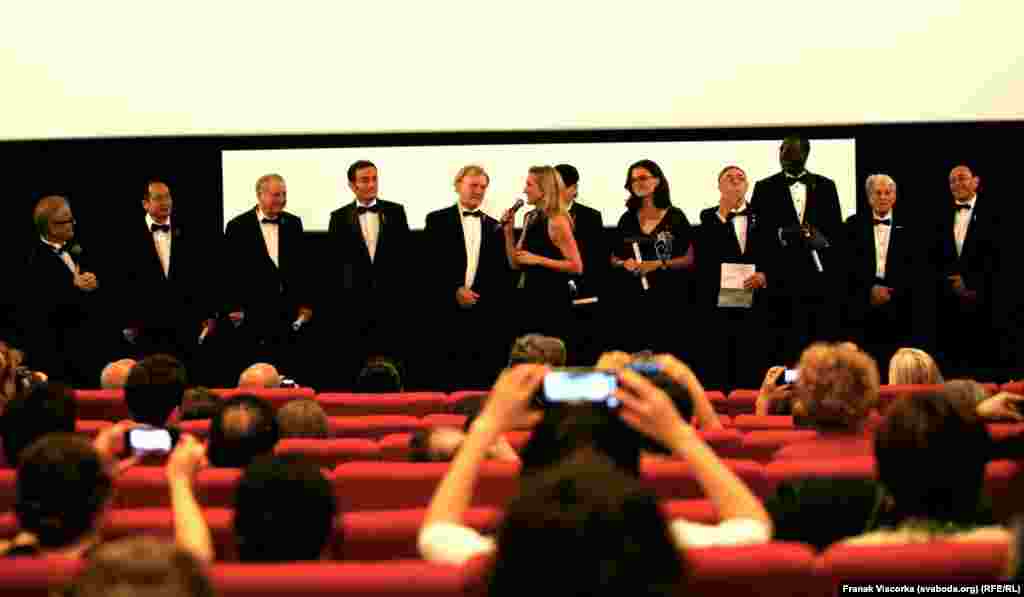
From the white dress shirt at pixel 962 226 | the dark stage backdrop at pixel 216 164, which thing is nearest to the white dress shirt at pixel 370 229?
the dark stage backdrop at pixel 216 164

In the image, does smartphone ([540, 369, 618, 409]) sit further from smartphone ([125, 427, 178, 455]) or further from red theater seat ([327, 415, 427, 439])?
red theater seat ([327, 415, 427, 439])

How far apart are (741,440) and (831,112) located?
5.98m

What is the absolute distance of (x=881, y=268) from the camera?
367 inches

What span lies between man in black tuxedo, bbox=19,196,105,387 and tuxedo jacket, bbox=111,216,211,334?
0.81 feet

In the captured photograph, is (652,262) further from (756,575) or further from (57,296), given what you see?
(756,575)

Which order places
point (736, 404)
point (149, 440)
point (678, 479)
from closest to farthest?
point (678, 479) < point (149, 440) < point (736, 404)

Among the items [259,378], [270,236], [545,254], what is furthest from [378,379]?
[270,236]

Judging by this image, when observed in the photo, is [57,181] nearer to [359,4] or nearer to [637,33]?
[359,4]

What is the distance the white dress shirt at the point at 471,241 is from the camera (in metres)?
9.30

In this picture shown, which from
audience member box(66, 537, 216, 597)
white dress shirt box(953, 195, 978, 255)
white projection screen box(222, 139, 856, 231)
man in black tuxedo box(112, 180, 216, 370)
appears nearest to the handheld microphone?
white projection screen box(222, 139, 856, 231)

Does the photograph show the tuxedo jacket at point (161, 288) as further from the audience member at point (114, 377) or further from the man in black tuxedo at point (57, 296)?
the audience member at point (114, 377)

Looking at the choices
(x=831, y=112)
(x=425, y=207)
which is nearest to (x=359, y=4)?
(x=425, y=207)

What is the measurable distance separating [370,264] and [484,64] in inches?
64.4

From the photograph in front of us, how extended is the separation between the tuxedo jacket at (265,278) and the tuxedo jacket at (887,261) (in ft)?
11.3
